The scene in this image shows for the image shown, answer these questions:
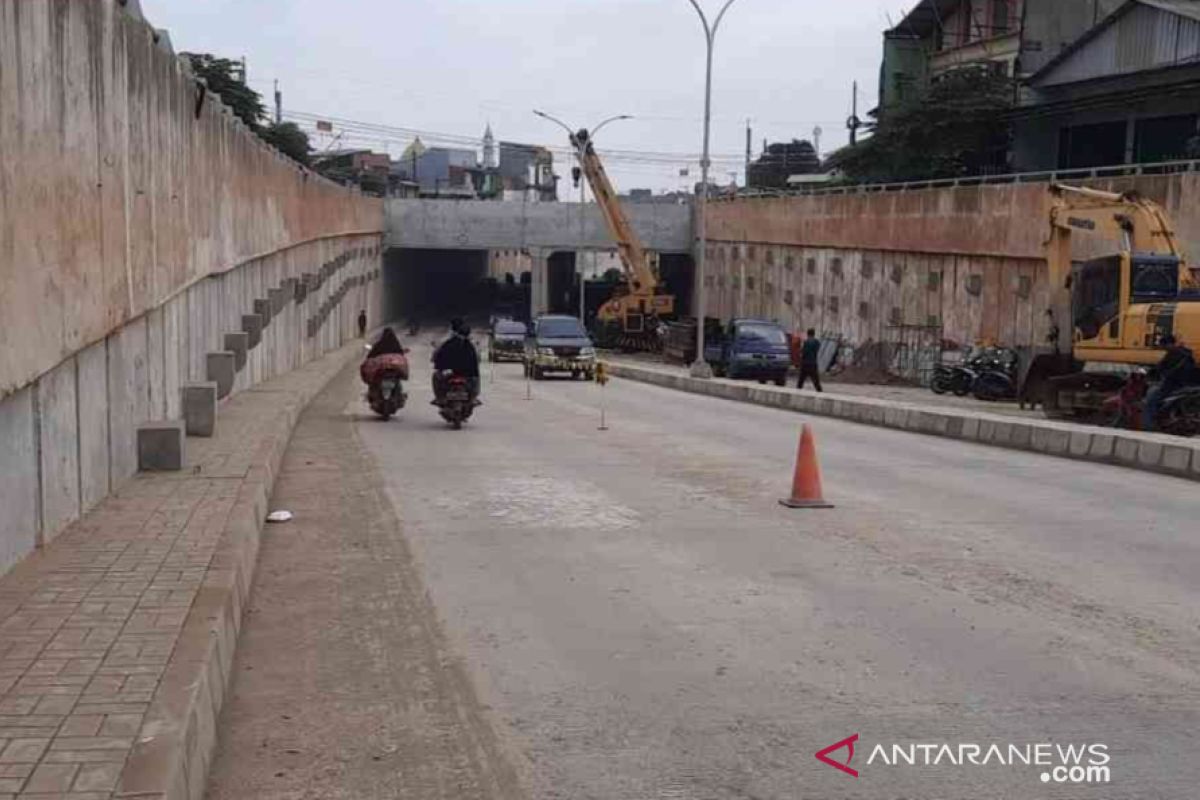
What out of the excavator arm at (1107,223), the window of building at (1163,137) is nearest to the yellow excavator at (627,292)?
the window of building at (1163,137)

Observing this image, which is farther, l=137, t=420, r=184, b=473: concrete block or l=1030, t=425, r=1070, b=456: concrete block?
l=1030, t=425, r=1070, b=456: concrete block

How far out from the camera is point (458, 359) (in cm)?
2031

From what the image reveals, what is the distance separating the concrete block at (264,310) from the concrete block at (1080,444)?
13.8m

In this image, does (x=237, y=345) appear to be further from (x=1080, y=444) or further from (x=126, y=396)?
(x=1080, y=444)

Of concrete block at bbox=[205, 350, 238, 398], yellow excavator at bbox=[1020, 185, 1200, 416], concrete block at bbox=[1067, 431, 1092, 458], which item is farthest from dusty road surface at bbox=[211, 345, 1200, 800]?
yellow excavator at bbox=[1020, 185, 1200, 416]

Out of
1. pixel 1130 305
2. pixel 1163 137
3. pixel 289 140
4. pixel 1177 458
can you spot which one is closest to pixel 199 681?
pixel 1177 458

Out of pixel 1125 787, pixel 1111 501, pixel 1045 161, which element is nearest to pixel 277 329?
pixel 1111 501

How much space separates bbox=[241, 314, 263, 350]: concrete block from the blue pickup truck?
65.3ft

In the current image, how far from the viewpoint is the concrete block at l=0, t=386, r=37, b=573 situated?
747 centimetres

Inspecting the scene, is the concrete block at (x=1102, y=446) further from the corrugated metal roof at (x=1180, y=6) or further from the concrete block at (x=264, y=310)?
the corrugated metal roof at (x=1180, y=6)

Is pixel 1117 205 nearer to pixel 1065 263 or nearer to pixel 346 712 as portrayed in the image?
pixel 1065 263

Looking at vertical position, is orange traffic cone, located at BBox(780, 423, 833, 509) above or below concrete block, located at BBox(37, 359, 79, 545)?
below

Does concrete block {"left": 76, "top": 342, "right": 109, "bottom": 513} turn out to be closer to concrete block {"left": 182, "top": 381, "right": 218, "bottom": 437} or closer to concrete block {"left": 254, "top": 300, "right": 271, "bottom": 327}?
concrete block {"left": 182, "top": 381, "right": 218, "bottom": 437}

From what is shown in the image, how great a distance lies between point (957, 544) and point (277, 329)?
20.5 metres
